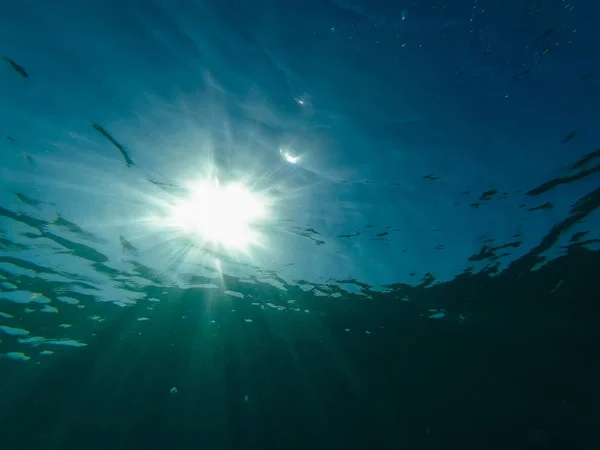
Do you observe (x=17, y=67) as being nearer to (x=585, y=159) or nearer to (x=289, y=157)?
(x=289, y=157)

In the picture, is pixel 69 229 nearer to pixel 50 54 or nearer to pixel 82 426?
pixel 50 54

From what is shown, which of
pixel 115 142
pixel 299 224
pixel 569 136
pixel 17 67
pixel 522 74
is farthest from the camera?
pixel 299 224

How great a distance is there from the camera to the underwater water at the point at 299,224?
611 cm

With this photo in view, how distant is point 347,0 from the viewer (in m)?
5.57

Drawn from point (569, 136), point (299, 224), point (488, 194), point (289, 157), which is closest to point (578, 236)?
point (488, 194)

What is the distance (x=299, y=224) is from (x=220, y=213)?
8.98 feet

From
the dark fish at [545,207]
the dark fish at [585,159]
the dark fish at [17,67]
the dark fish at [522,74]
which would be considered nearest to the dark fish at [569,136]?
the dark fish at [585,159]

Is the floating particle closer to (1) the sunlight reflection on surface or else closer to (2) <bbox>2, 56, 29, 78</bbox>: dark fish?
(1) the sunlight reflection on surface

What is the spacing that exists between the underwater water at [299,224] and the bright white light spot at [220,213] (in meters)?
0.10

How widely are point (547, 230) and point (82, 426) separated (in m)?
28.8

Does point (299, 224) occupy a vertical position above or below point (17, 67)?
below

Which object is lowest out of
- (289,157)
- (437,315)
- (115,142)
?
(437,315)

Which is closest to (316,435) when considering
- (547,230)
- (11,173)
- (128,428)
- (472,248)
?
(128,428)

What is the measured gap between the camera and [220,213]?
10289mm
